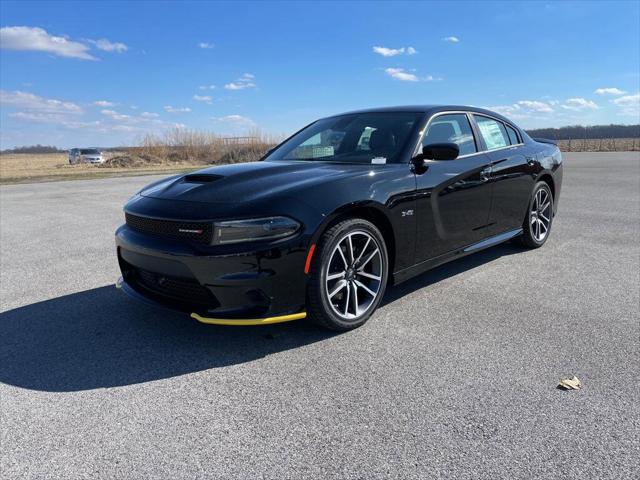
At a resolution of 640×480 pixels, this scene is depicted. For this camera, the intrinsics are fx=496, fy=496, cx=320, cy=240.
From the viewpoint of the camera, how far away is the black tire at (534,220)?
17.8 ft

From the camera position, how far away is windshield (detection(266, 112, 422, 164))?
157 inches

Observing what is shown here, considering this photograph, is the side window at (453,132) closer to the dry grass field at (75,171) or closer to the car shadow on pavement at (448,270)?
the car shadow on pavement at (448,270)

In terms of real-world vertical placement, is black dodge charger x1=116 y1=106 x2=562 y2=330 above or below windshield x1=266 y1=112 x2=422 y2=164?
below

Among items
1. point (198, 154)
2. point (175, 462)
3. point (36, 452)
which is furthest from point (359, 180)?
point (198, 154)

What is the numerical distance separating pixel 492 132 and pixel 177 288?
3.45m

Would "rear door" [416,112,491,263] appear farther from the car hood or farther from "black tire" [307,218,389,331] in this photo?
the car hood

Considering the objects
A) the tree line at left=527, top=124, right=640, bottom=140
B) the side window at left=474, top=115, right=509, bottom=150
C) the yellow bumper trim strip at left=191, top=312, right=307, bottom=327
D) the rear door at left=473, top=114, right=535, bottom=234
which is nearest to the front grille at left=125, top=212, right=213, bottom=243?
the yellow bumper trim strip at left=191, top=312, right=307, bottom=327

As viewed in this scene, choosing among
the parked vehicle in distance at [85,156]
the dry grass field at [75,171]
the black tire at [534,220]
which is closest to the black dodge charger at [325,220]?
the black tire at [534,220]

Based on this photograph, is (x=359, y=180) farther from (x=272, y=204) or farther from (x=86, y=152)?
(x=86, y=152)

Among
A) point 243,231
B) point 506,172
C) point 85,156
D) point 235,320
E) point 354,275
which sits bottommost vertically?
point 235,320

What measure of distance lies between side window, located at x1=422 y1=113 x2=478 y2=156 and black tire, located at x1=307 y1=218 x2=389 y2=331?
1049mm

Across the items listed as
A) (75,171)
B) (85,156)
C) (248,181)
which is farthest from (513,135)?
(85,156)

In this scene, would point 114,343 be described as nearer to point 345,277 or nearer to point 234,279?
point 234,279

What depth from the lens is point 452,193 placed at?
4094 millimetres
